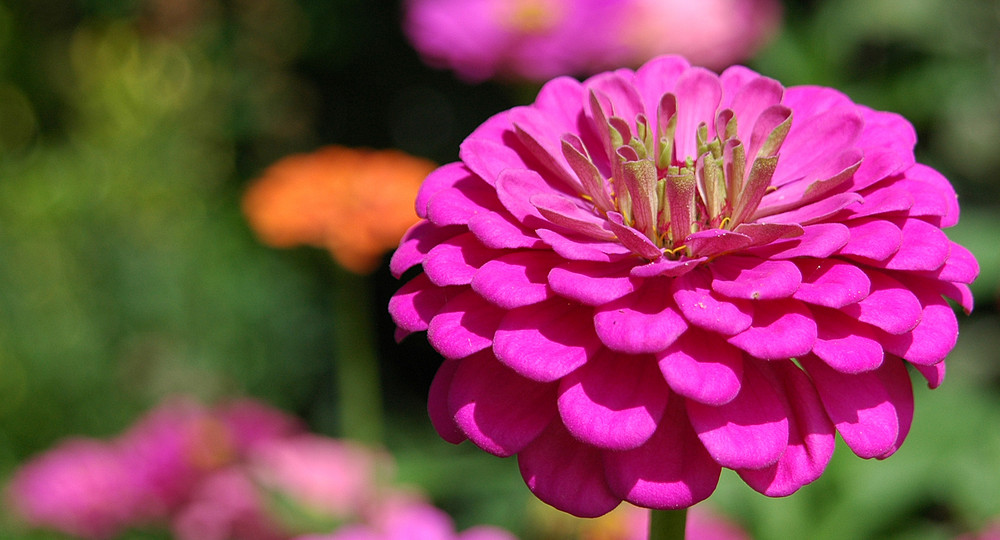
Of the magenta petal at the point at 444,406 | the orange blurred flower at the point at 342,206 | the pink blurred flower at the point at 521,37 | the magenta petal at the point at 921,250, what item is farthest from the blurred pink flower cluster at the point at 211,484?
the pink blurred flower at the point at 521,37

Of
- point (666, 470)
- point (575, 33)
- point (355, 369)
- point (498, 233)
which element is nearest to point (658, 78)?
point (498, 233)

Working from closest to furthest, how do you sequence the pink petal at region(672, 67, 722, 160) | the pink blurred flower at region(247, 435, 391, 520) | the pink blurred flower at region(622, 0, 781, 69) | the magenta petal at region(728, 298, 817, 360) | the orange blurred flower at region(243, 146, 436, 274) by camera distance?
the magenta petal at region(728, 298, 817, 360) < the pink petal at region(672, 67, 722, 160) < the pink blurred flower at region(247, 435, 391, 520) < the orange blurred flower at region(243, 146, 436, 274) < the pink blurred flower at region(622, 0, 781, 69)

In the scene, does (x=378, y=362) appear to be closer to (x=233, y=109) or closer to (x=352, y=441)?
(x=233, y=109)

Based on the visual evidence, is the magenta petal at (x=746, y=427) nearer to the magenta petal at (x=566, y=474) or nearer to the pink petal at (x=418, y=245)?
the magenta petal at (x=566, y=474)

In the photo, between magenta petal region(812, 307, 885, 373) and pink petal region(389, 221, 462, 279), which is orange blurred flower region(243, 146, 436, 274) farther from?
magenta petal region(812, 307, 885, 373)

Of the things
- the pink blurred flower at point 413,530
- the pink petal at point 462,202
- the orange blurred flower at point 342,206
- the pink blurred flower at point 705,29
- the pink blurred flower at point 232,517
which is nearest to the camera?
the pink petal at point 462,202

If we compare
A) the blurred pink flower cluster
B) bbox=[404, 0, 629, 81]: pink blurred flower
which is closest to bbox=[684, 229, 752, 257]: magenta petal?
the blurred pink flower cluster
